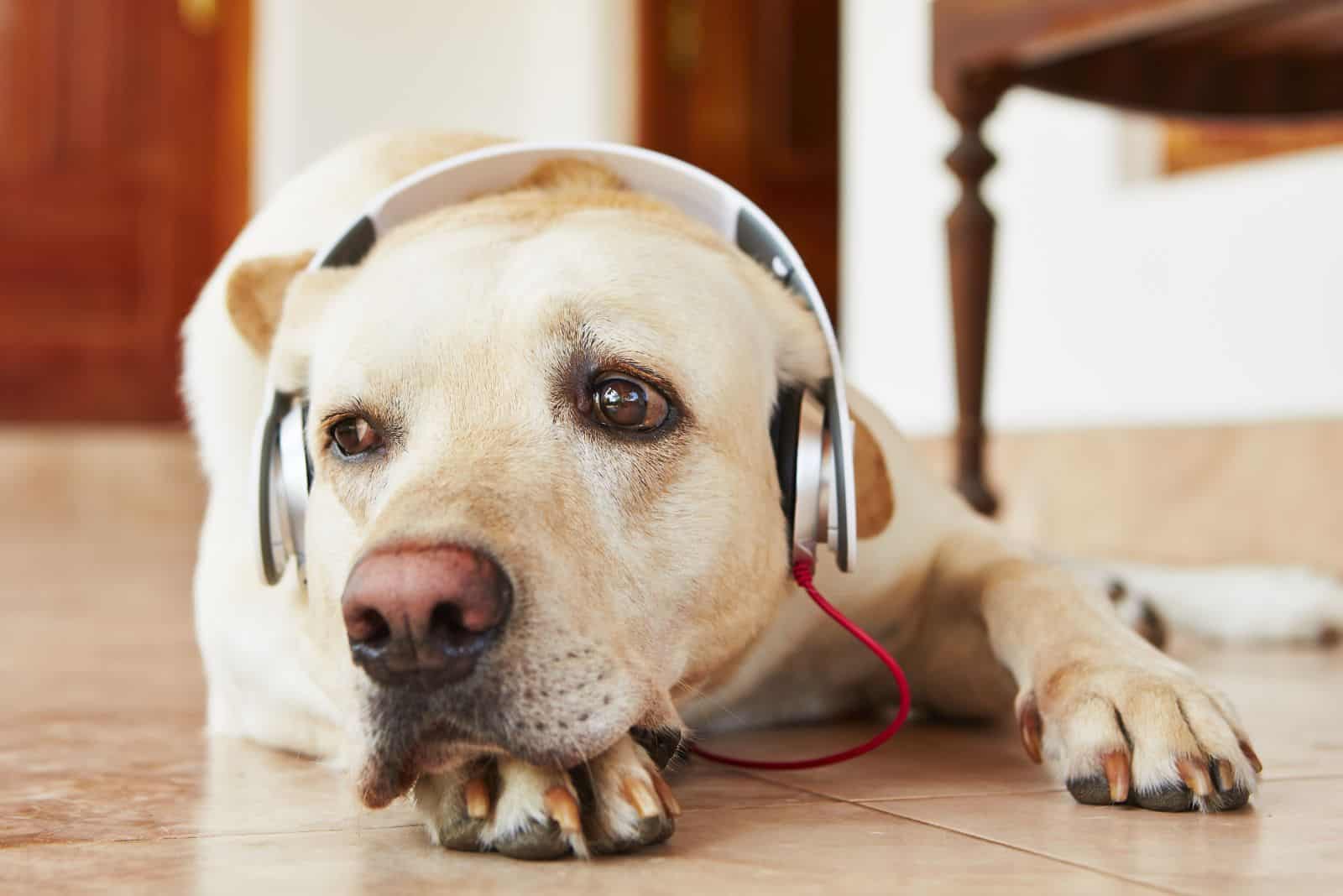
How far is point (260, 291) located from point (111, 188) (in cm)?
684

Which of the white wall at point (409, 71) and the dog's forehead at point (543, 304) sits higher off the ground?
the white wall at point (409, 71)

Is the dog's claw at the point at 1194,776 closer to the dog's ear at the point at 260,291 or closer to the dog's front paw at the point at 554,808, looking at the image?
the dog's front paw at the point at 554,808

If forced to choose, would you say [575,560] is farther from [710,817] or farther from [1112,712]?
[1112,712]

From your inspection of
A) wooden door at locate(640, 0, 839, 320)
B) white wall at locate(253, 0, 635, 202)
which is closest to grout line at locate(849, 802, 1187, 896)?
wooden door at locate(640, 0, 839, 320)

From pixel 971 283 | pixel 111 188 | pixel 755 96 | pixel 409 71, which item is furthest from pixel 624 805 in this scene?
pixel 111 188

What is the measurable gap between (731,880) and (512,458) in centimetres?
39

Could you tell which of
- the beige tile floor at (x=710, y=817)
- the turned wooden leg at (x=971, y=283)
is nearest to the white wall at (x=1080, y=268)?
the turned wooden leg at (x=971, y=283)

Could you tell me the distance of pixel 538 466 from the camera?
4.07ft

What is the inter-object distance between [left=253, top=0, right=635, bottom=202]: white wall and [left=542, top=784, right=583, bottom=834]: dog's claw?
6604mm

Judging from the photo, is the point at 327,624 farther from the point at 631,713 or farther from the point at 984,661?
the point at 984,661

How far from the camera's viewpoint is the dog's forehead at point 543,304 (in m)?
1.34

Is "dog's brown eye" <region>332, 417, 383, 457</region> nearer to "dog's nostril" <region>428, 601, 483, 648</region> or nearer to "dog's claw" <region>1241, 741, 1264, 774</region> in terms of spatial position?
"dog's nostril" <region>428, 601, 483, 648</region>

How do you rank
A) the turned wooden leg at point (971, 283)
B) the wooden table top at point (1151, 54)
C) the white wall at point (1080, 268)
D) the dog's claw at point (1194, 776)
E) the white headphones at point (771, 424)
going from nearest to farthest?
the dog's claw at point (1194, 776), the white headphones at point (771, 424), the wooden table top at point (1151, 54), the turned wooden leg at point (971, 283), the white wall at point (1080, 268)

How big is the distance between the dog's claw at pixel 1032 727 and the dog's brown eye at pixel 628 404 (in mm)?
428
